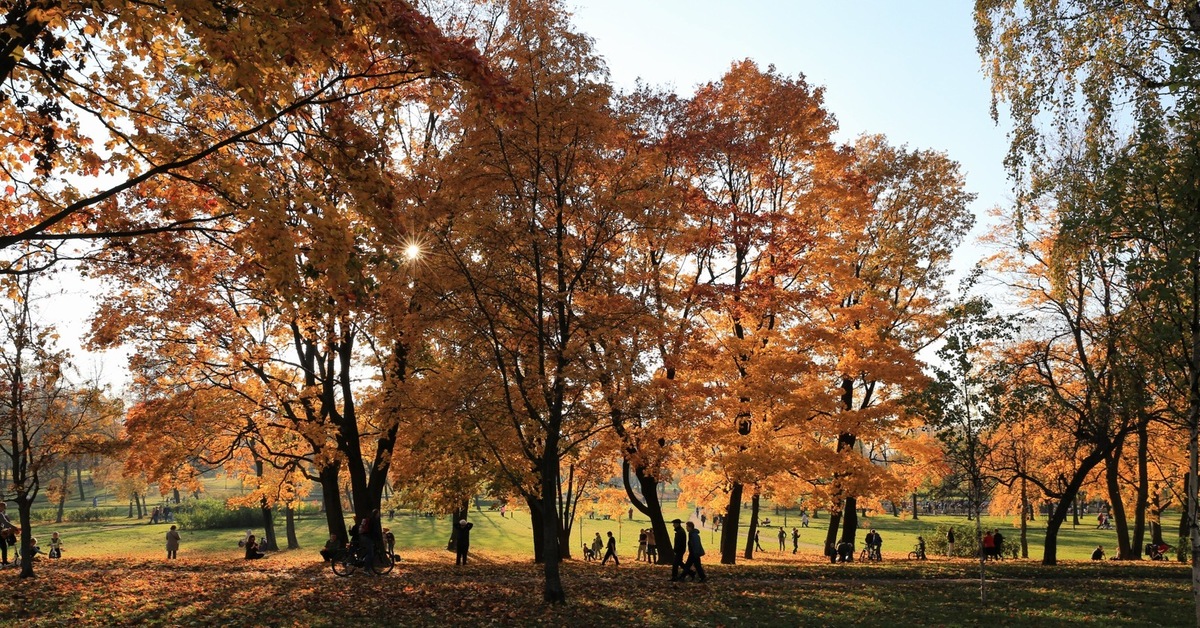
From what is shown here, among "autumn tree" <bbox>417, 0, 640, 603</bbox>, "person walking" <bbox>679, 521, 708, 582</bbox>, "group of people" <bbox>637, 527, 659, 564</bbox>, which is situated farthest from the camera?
"group of people" <bbox>637, 527, 659, 564</bbox>

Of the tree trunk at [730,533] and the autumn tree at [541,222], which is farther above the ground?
the autumn tree at [541,222]

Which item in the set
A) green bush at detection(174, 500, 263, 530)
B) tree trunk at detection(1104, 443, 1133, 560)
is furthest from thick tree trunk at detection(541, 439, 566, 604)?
green bush at detection(174, 500, 263, 530)

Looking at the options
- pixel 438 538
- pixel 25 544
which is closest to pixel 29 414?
pixel 25 544

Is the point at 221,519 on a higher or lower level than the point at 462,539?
lower

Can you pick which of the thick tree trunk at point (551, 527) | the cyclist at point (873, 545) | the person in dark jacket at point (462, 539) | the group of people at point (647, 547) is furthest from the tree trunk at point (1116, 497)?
the thick tree trunk at point (551, 527)

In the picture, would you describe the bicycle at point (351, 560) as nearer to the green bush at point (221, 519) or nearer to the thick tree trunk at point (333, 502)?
the thick tree trunk at point (333, 502)

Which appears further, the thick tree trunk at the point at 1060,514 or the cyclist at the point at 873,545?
the cyclist at the point at 873,545

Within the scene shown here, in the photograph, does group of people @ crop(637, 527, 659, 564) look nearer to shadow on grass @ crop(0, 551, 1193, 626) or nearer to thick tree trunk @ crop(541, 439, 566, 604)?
shadow on grass @ crop(0, 551, 1193, 626)

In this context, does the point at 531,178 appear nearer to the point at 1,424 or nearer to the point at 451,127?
the point at 451,127

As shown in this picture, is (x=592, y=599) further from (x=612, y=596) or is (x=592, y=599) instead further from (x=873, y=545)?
(x=873, y=545)

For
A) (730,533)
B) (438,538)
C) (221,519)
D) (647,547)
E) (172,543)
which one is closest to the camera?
(730,533)

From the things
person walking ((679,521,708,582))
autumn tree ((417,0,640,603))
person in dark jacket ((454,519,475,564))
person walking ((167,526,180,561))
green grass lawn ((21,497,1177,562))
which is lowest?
green grass lawn ((21,497,1177,562))

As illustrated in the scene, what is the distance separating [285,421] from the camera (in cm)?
2377

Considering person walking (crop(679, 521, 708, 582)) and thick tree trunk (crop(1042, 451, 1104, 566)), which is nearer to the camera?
person walking (crop(679, 521, 708, 582))
